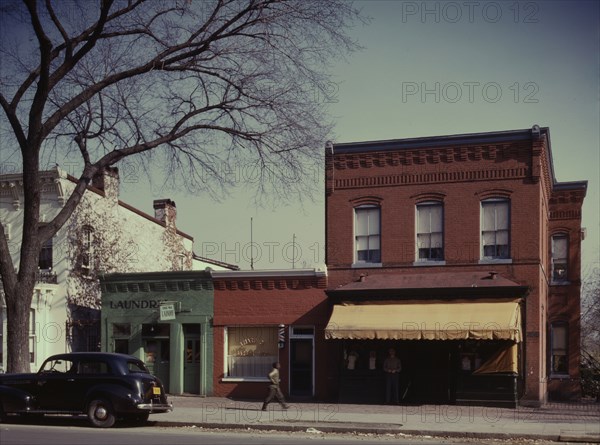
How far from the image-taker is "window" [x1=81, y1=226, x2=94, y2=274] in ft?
116

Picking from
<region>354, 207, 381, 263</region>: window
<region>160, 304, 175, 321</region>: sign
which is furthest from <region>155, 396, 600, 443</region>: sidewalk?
<region>354, 207, 381, 263</region>: window

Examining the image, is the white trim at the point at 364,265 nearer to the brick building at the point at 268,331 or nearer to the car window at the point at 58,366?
the brick building at the point at 268,331

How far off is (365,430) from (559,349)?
17.3 m

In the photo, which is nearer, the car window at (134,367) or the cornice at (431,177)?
the car window at (134,367)

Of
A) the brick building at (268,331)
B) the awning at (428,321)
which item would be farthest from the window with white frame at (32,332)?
the awning at (428,321)

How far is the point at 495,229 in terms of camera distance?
2886 cm

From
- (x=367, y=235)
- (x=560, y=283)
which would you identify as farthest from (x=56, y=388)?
(x=560, y=283)

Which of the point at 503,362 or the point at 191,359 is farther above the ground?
the point at 503,362

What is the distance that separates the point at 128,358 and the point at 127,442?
15.1 feet

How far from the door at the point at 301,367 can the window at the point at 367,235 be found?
135 inches

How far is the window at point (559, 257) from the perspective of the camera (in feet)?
120

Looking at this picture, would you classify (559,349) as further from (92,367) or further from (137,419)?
(92,367)

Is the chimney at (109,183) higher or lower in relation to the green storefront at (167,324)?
higher

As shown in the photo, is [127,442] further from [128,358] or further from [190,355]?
[190,355]
